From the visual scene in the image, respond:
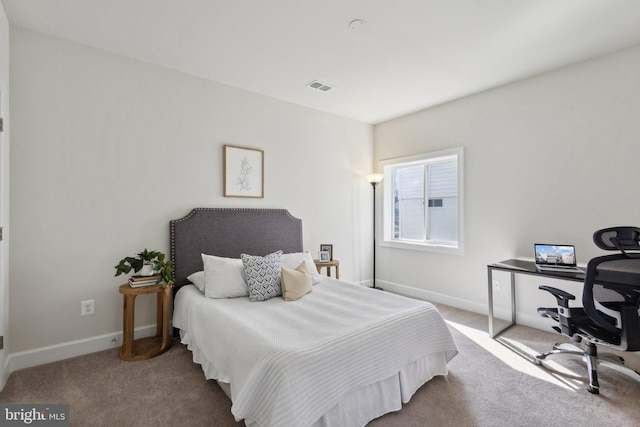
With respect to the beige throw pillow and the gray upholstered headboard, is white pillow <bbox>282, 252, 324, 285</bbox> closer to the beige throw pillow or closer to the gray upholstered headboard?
the beige throw pillow

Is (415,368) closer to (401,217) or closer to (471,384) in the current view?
(471,384)

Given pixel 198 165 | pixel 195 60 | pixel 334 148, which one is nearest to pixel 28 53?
pixel 195 60

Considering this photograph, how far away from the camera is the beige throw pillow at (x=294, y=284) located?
2732 mm

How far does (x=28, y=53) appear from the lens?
2523 millimetres

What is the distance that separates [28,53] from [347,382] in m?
3.46

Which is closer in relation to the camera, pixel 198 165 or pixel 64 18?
pixel 64 18

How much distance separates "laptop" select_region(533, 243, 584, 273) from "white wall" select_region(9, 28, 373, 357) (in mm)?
3035

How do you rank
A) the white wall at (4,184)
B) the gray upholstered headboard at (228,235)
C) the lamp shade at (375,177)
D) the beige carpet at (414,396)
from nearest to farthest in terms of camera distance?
1. the beige carpet at (414,396)
2. the white wall at (4,184)
3. the gray upholstered headboard at (228,235)
4. the lamp shade at (375,177)

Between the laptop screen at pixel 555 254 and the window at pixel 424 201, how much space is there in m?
1.03

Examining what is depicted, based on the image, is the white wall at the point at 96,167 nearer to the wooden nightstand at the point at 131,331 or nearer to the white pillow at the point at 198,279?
the wooden nightstand at the point at 131,331

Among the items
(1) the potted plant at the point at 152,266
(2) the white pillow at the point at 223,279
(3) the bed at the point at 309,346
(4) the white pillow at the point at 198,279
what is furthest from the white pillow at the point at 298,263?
(1) the potted plant at the point at 152,266

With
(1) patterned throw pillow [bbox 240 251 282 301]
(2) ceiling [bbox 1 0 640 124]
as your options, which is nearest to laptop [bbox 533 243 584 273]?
(2) ceiling [bbox 1 0 640 124]

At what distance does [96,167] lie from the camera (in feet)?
9.18

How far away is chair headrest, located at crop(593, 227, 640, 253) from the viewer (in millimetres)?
2033
